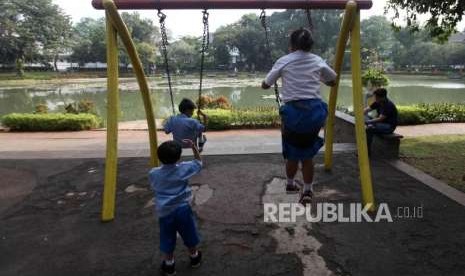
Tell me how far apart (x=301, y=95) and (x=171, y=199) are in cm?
155

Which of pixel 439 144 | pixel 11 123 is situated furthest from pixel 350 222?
pixel 11 123

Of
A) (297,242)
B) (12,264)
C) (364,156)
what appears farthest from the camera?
(364,156)

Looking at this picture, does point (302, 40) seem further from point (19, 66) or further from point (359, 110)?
point (19, 66)

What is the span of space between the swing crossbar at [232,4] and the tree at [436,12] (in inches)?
190

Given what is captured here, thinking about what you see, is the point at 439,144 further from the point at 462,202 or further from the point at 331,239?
the point at 331,239

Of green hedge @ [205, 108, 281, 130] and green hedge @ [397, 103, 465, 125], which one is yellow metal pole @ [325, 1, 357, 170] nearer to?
green hedge @ [205, 108, 281, 130]

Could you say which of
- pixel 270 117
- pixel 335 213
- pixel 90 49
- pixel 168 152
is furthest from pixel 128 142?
pixel 90 49

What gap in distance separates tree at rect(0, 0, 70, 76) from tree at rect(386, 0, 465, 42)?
55.1 metres

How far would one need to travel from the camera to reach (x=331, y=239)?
3.91m

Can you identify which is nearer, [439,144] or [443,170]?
[443,170]

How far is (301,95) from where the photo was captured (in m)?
3.73

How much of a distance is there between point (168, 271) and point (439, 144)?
25.9 feet

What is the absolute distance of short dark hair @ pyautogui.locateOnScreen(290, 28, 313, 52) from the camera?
3.78 meters

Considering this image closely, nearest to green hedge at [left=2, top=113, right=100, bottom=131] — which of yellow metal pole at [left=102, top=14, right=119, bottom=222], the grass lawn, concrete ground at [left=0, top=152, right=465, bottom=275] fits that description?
concrete ground at [left=0, top=152, right=465, bottom=275]
